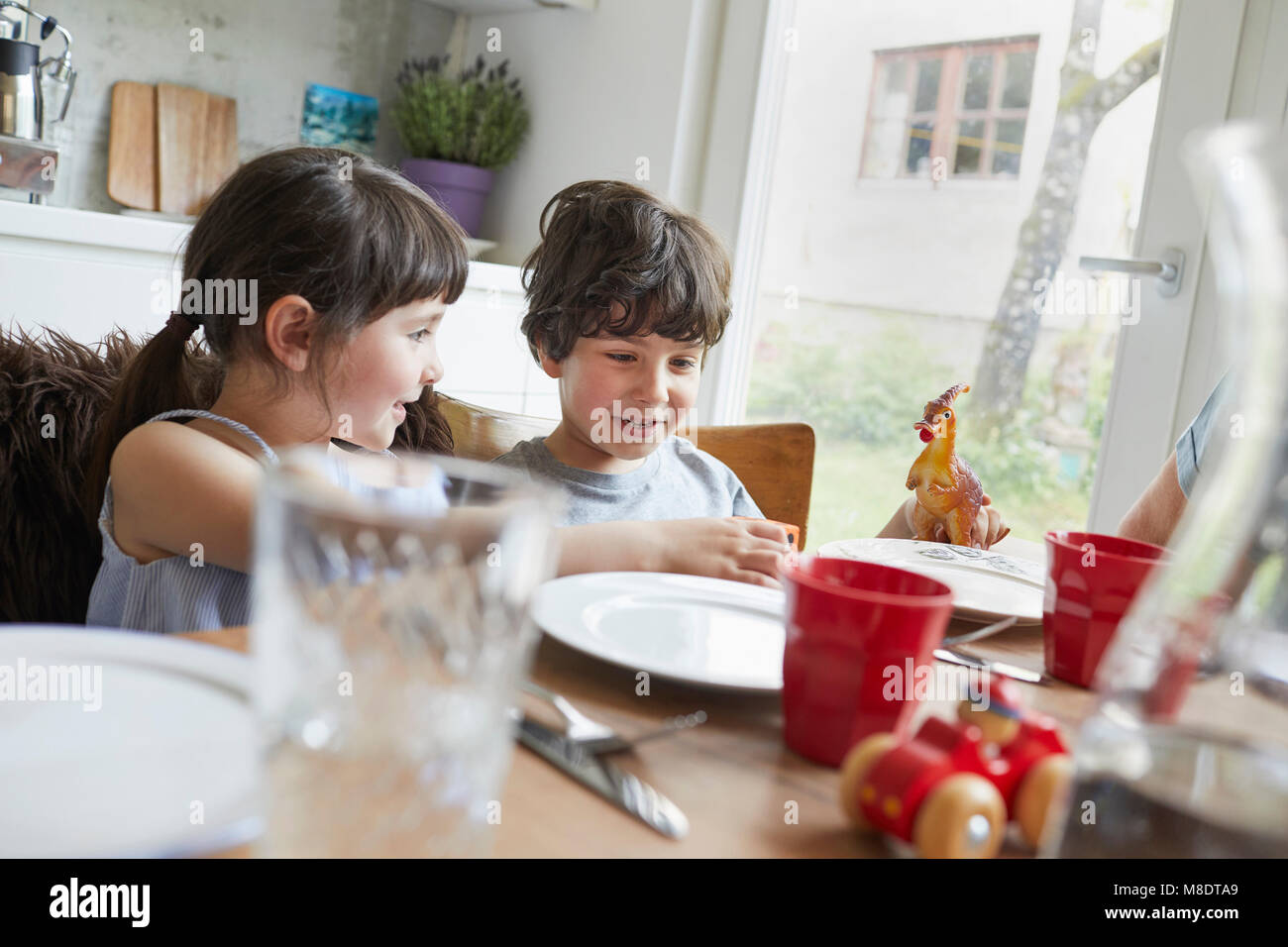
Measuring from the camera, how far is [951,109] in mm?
2289

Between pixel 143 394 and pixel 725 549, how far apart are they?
67 centimetres

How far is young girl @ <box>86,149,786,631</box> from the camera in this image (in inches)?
40.0

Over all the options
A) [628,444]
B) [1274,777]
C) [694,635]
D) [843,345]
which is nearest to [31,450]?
[628,444]

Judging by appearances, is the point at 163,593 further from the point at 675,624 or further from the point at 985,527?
the point at 985,527

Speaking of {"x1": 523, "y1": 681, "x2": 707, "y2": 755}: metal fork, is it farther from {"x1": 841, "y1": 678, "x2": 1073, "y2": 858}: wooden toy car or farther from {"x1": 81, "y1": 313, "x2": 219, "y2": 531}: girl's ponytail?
{"x1": 81, "y1": 313, "x2": 219, "y2": 531}: girl's ponytail

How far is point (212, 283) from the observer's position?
1.21 metres

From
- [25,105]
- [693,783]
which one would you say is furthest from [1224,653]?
[25,105]

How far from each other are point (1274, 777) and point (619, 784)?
244 mm

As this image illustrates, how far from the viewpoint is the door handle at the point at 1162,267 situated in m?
1.91

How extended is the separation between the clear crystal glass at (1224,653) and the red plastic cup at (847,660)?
0.48ft

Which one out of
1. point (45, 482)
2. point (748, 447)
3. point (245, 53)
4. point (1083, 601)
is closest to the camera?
point (1083, 601)

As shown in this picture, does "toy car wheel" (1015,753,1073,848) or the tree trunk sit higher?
the tree trunk

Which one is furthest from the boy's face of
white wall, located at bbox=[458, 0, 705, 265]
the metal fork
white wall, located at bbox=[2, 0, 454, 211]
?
white wall, located at bbox=[2, 0, 454, 211]

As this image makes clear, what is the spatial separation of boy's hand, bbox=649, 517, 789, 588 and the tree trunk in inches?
52.6
